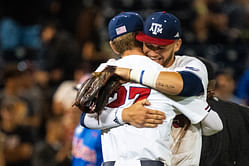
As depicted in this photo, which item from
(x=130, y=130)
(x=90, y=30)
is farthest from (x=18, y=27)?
(x=130, y=130)

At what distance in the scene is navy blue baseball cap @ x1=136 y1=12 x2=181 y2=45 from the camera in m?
3.87

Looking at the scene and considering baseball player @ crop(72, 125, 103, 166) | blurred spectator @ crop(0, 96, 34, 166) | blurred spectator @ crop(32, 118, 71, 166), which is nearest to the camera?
baseball player @ crop(72, 125, 103, 166)

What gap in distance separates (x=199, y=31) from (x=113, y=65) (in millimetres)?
6805

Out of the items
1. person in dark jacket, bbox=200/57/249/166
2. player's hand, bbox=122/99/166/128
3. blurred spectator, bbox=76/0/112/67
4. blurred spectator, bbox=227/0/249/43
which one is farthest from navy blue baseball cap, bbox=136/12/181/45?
blurred spectator, bbox=227/0/249/43

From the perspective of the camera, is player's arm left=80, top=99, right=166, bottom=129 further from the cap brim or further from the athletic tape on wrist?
the cap brim

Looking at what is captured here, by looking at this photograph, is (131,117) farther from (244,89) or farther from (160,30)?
(244,89)

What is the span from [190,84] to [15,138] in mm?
4068

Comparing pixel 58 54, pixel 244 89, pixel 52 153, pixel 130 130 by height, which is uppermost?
pixel 130 130

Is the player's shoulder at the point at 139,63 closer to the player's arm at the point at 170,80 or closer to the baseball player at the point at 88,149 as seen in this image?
the player's arm at the point at 170,80

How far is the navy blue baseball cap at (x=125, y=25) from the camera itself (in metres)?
3.94

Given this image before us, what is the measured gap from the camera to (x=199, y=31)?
34.6 ft

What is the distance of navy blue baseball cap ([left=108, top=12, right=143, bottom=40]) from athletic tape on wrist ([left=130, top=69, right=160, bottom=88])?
1.08 feet

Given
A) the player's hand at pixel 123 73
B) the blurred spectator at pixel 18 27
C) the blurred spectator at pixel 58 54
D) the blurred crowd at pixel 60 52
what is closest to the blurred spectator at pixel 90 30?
the blurred crowd at pixel 60 52

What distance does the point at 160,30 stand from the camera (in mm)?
3871
